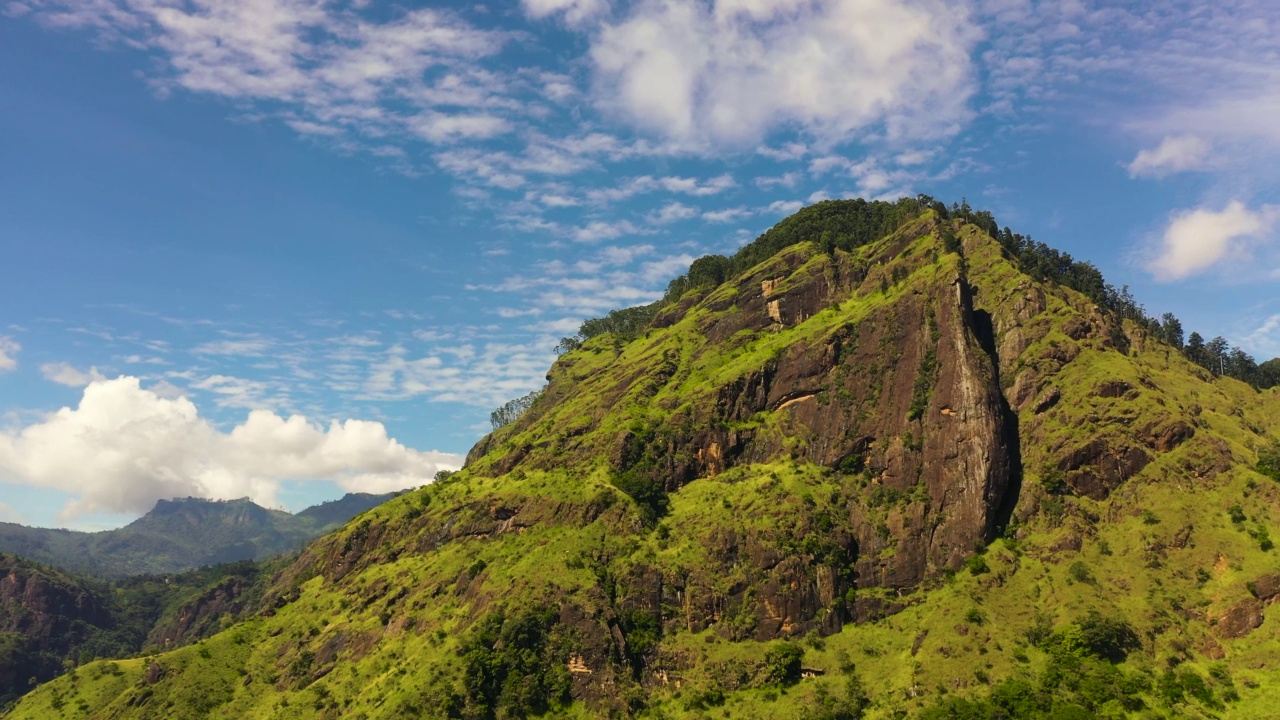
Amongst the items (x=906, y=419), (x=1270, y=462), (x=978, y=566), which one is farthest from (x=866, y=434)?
(x=1270, y=462)

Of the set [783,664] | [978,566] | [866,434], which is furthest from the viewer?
[866,434]

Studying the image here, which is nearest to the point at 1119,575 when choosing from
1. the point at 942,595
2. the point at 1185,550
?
the point at 1185,550

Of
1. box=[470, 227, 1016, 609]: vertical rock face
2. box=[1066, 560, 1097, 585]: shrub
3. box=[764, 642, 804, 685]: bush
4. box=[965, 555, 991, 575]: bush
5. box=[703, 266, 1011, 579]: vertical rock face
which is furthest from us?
box=[703, 266, 1011, 579]: vertical rock face

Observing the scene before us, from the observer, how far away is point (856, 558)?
458ft

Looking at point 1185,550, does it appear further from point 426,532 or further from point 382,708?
point 426,532

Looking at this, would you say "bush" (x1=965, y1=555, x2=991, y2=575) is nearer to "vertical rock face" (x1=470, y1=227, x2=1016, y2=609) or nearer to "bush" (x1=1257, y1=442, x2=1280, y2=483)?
"vertical rock face" (x1=470, y1=227, x2=1016, y2=609)

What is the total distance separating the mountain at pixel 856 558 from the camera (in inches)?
4432

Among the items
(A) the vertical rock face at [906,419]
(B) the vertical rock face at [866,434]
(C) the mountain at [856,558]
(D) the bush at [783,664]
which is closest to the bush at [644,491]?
(C) the mountain at [856,558]

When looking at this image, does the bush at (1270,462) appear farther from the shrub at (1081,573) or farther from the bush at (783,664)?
the bush at (783,664)

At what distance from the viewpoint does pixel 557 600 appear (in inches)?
5472

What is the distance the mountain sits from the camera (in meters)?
113

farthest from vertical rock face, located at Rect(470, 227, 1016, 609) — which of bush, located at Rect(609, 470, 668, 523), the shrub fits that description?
the shrub

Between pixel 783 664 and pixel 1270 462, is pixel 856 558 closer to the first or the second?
pixel 783 664

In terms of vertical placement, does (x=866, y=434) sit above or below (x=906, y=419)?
below
